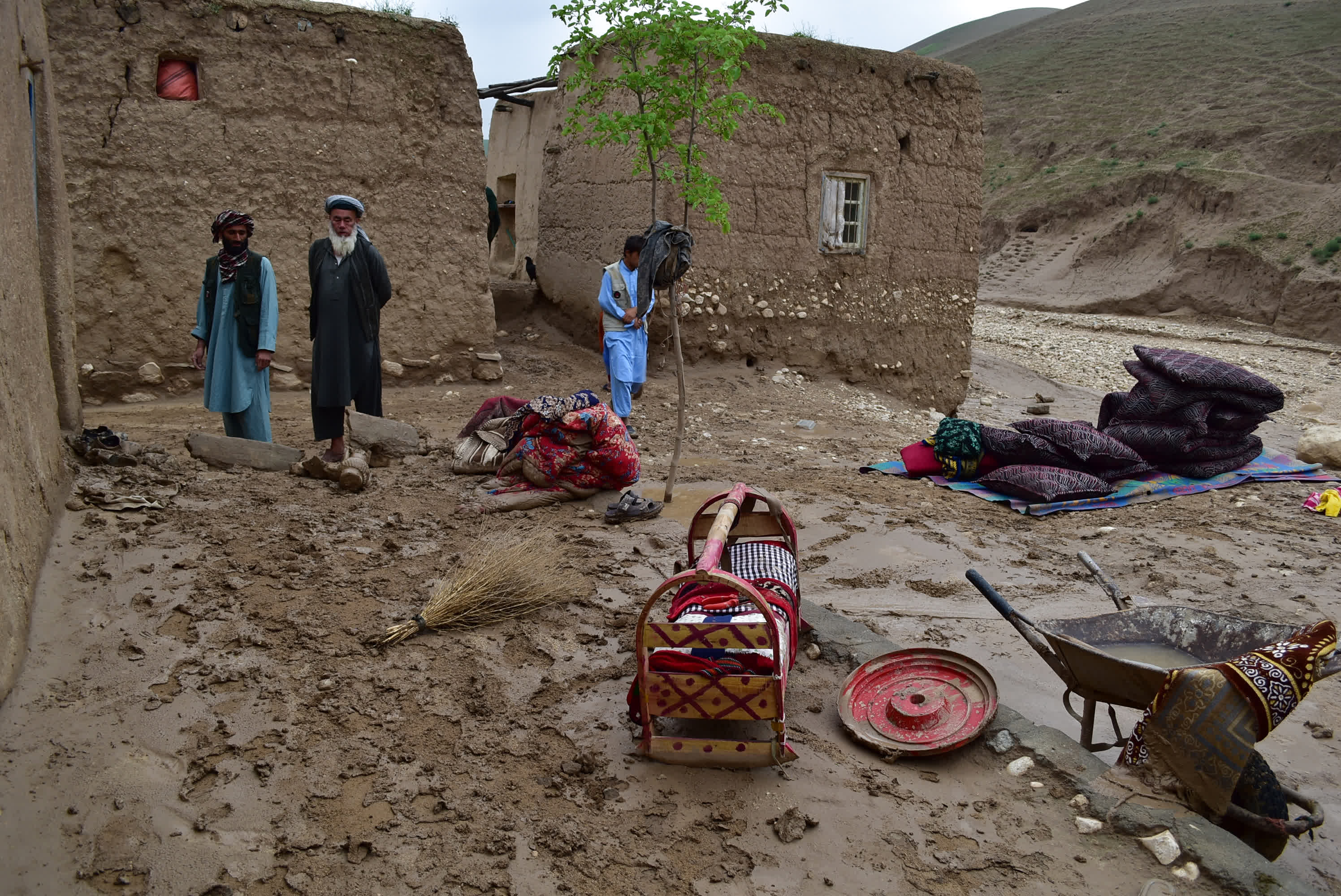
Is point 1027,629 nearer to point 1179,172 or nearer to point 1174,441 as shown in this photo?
point 1174,441

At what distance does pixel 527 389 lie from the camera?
8.50 m

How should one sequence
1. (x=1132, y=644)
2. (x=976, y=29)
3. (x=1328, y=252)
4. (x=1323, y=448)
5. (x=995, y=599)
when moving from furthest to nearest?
(x=976, y=29)
(x=1328, y=252)
(x=1323, y=448)
(x=1132, y=644)
(x=995, y=599)

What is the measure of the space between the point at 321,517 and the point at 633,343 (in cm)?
348

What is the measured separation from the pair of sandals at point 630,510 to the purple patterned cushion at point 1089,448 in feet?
9.51

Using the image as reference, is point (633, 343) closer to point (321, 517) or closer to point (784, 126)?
point (784, 126)

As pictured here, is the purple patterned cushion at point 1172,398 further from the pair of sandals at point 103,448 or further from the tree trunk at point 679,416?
the pair of sandals at point 103,448

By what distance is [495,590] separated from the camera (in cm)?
362

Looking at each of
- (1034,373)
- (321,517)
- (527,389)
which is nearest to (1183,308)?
(1034,373)

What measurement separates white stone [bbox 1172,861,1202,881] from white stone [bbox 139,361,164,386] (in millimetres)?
7208

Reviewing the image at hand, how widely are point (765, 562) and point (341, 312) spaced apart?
332 centimetres

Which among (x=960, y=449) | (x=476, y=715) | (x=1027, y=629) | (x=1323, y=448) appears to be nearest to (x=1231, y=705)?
(x=1027, y=629)

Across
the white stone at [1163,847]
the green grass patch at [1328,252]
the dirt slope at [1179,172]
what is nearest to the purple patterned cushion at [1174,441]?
the white stone at [1163,847]

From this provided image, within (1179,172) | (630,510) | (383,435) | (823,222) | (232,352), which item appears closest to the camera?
(630,510)

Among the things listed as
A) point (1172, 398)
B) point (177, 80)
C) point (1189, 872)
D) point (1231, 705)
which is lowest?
point (1189, 872)
